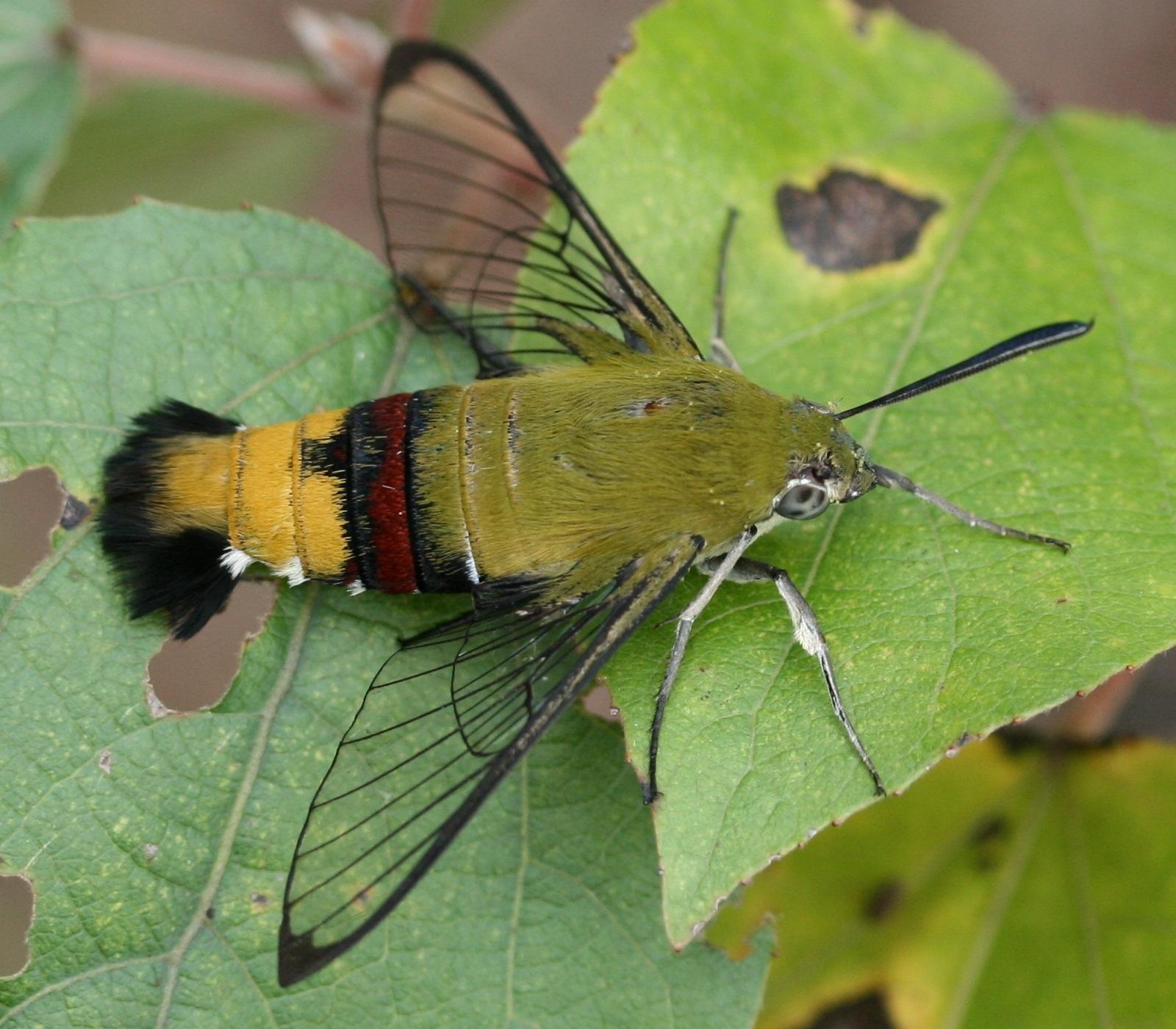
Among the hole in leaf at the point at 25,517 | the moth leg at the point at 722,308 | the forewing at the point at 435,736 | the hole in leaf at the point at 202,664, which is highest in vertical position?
the moth leg at the point at 722,308

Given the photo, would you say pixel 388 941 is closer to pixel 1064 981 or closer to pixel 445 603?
pixel 445 603

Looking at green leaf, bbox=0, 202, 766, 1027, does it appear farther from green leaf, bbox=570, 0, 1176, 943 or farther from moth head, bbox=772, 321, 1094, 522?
moth head, bbox=772, 321, 1094, 522

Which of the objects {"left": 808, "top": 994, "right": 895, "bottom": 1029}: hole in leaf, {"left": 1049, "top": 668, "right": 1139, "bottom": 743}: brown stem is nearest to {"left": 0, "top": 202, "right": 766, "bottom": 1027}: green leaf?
{"left": 808, "top": 994, "right": 895, "bottom": 1029}: hole in leaf

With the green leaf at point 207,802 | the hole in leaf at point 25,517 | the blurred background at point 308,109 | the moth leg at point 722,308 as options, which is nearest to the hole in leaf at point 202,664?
the blurred background at point 308,109

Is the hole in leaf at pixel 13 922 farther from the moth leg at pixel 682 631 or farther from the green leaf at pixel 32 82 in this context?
the moth leg at pixel 682 631

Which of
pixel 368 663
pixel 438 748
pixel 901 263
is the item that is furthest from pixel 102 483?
pixel 901 263

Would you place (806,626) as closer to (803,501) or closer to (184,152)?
(803,501)

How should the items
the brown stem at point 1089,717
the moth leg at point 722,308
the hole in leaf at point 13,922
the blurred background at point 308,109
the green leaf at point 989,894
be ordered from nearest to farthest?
1. the moth leg at point 722,308
2. the green leaf at point 989,894
3. the brown stem at point 1089,717
4. the blurred background at point 308,109
5. the hole in leaf at point 13,922

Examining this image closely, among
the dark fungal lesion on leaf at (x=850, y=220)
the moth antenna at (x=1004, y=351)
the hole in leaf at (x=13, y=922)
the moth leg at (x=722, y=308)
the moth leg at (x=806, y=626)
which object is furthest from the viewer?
the hole in leaf at (x=13, y=922)
